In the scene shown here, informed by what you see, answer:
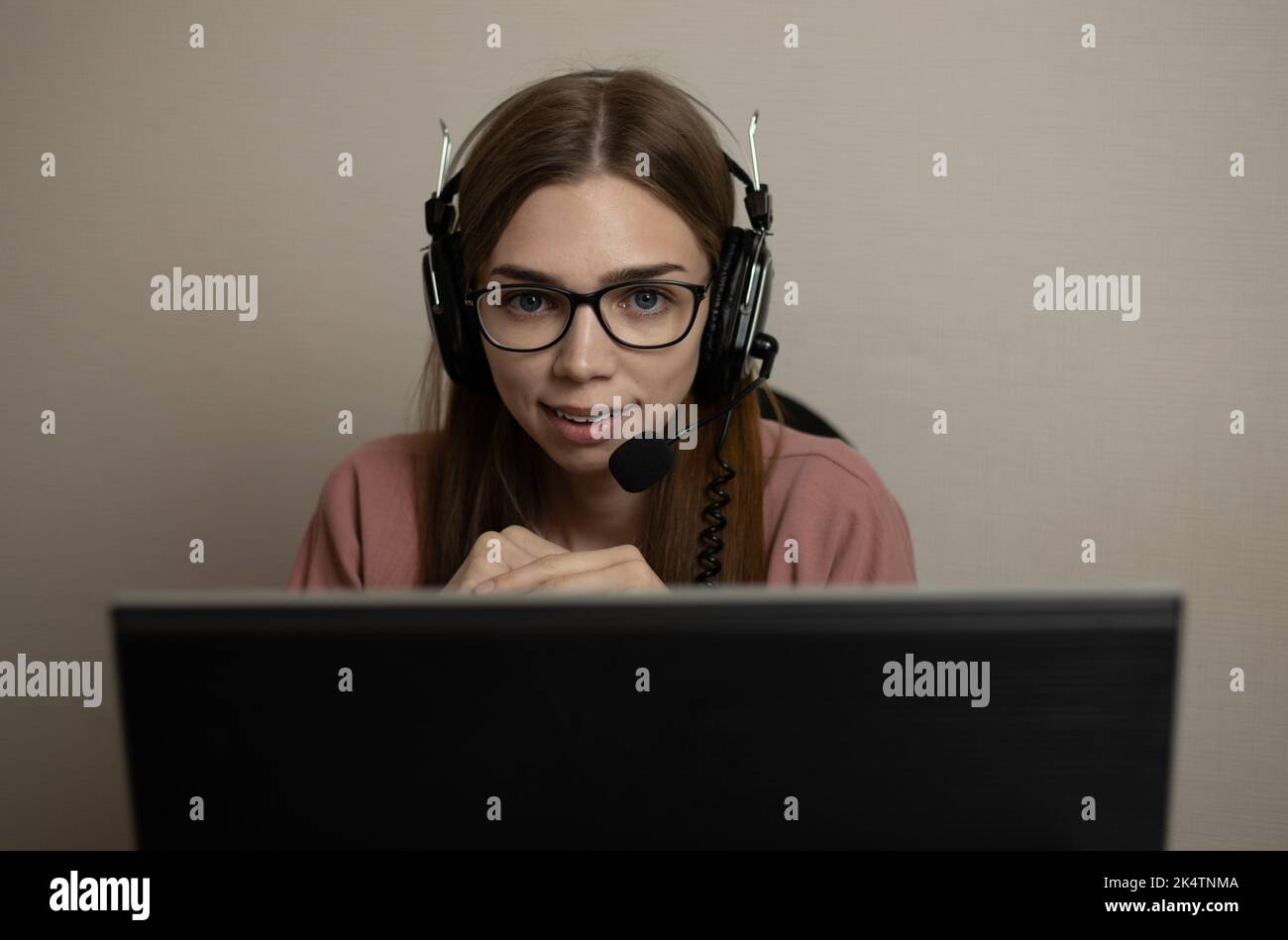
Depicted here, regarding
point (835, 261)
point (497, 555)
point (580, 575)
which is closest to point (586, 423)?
point (497, 555)

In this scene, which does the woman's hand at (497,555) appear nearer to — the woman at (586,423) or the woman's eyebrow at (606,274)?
the woman at (586,423)

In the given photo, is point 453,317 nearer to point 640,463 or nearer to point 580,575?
point 640,463

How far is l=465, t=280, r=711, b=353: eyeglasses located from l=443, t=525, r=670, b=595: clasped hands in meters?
0.26

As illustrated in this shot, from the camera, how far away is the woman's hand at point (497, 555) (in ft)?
3.44

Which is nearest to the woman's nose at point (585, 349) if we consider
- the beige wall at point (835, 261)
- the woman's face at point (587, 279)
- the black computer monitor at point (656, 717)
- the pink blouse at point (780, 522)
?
the woman's face at point (587, 279)

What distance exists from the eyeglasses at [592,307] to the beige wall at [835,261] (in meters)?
0.81

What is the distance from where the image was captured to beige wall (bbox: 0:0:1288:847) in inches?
80.5

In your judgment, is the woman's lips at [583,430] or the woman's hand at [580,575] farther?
the woman's lips at [583,430]

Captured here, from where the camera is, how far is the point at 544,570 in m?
0.91

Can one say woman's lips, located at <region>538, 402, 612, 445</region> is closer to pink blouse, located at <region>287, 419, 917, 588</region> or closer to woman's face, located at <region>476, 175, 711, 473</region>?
woman's face, located at <region>476, 175, 711, 473</region>

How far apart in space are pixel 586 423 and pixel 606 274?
0.17 meters

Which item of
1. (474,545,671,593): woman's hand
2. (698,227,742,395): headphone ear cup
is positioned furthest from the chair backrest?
(474,545,671,593): woman's hand
